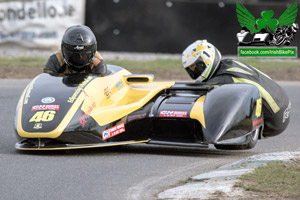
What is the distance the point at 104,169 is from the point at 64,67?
7.16 feet

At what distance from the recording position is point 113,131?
7621mm

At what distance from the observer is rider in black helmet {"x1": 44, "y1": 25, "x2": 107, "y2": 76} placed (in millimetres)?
8328

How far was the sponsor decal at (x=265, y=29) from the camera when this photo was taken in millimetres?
16873

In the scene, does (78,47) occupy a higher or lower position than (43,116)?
higher

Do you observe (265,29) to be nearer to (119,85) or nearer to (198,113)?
(119,85)

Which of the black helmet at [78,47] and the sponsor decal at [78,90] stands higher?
the black helmet at [78,47]

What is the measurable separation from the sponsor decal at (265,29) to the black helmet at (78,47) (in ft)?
28.8

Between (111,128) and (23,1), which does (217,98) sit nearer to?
(111,128)

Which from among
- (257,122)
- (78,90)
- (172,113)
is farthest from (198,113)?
(78,90)

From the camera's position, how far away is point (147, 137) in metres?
7.69

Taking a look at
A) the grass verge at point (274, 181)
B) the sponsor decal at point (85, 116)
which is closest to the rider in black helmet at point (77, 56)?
the sponsor decal at point (85, 116)

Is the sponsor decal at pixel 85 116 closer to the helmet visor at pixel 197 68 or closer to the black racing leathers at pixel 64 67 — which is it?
the black racing leathers at pixel 64 67

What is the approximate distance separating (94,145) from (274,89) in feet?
7.56

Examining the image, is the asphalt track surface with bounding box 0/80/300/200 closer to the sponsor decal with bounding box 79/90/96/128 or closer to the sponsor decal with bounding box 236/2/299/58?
the sponsor decal with bounding box 79/90/96/128
